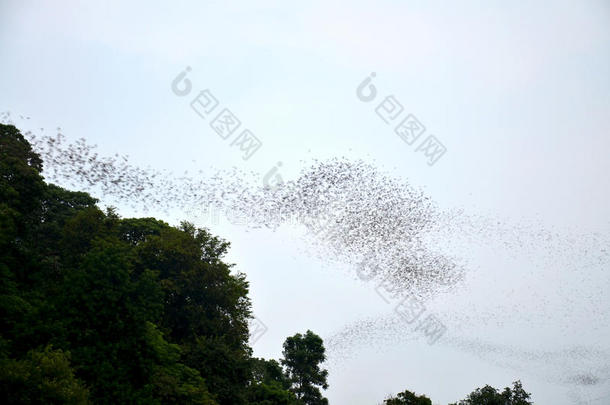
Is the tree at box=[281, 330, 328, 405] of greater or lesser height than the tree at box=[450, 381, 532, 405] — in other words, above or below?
below

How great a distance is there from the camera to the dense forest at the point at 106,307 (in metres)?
24.1

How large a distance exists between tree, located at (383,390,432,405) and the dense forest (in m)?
12.8

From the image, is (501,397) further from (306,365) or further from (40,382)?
(40,382)

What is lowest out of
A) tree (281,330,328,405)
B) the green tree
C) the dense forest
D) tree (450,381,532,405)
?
the green tree

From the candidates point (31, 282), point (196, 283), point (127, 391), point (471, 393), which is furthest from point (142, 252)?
point (471, 393)

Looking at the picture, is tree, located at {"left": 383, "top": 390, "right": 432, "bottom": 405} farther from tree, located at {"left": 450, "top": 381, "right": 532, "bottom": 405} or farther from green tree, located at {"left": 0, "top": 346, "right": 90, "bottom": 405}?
green tree, located at {"left": 0, "top": 346, "right": 90, "bottom": 405}

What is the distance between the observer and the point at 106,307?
26.3 meters

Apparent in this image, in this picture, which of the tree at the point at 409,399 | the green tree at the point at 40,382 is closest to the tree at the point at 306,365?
the tree at the point at 409,399

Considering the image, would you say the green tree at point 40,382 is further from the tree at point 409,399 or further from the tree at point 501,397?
the tree at point 501,397

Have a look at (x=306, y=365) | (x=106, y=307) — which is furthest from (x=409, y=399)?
(x=106, y=307)

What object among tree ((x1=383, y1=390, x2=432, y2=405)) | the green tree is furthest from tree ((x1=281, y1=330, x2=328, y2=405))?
the green tree

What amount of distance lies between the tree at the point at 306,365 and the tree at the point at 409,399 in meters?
7.47

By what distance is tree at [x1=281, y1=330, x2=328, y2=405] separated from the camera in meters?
51.7

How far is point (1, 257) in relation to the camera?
1030 inches
